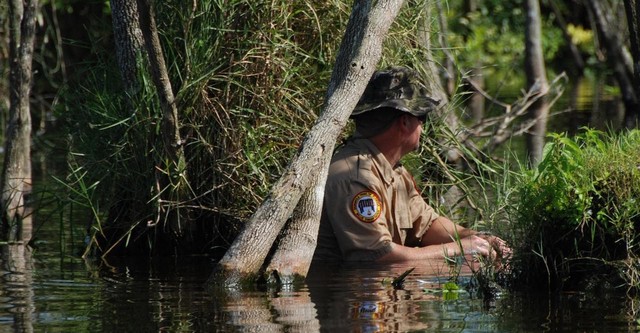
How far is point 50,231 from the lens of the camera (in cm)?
876

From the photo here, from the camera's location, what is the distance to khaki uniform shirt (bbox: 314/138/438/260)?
6.49 m

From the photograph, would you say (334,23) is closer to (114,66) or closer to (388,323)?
(114,66)

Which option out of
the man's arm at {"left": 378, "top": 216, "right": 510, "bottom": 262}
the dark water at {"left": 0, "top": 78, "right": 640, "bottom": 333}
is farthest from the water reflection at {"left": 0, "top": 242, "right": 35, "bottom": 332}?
the man's arm at {"left": 378, "top": 216, "right": 510, "bottom": 262}

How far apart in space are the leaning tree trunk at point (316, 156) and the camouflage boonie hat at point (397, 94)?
25 cm

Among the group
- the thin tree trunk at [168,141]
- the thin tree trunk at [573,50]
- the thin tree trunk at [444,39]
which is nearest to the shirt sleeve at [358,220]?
the thin tree trunk at [168,141]

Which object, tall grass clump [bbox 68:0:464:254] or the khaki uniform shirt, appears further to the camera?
tall grass clump [bbox 68:0:464:254]

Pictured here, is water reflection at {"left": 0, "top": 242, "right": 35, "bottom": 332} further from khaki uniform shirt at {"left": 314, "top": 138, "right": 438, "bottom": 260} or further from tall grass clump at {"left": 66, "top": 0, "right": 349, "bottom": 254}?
khaki uniform shirt at {"left": 314, "top": 138, "right": 438, "bottom": 260}

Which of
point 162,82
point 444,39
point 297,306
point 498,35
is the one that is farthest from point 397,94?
point 498,35

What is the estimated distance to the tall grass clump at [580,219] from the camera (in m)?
5.56

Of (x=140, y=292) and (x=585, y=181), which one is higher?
(x=585, y=181)

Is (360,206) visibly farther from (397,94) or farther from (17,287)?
(17,287)

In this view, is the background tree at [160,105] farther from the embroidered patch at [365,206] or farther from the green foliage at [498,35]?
the green foliage at [498,35]

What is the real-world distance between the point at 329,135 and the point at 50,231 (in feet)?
10.9

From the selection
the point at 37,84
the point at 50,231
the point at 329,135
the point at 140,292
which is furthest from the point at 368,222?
the point at 37,84
